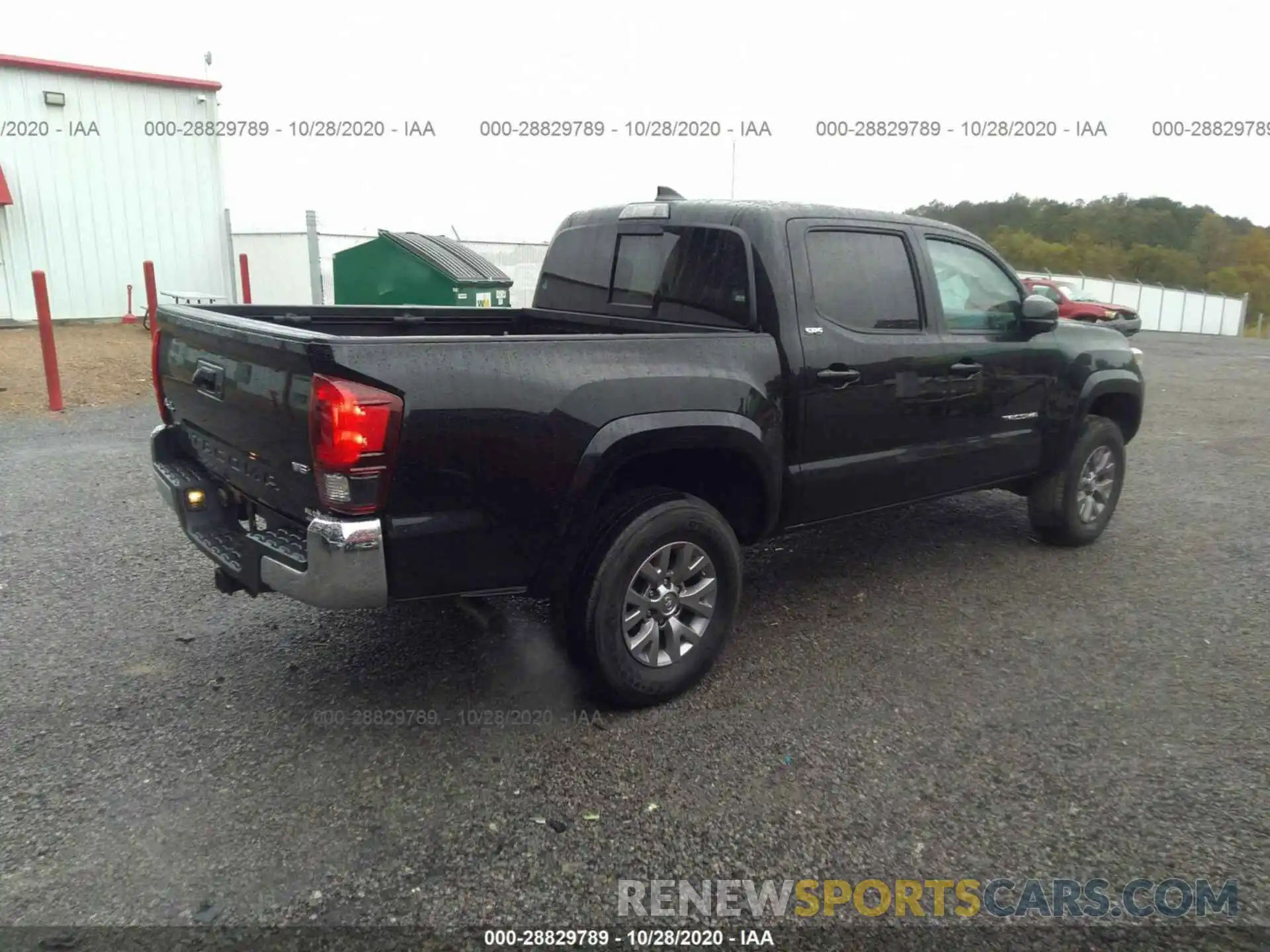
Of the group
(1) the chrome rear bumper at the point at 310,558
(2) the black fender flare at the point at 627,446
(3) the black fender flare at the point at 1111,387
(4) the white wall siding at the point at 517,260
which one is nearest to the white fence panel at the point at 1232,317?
(4) the white wall siding at the point at 517,260

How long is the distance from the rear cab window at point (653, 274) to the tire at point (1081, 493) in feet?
8.27

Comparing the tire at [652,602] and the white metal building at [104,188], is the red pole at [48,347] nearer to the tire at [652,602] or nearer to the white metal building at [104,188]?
the tire at [652,602]

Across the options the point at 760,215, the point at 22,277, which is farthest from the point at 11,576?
the point at 22,277

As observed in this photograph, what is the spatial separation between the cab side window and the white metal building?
53.3 feet

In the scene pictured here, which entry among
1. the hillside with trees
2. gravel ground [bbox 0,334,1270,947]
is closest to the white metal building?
gravel ground [bbox 0,334,1270,947]

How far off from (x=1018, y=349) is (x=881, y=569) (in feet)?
4.43

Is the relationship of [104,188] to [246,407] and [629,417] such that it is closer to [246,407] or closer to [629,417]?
[246,407]

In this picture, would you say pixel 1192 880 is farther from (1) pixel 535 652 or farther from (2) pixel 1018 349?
(2) pixel 1018 349

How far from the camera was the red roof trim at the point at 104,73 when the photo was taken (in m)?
15.5

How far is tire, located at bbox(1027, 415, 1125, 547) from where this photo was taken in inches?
207

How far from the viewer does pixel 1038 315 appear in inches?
186

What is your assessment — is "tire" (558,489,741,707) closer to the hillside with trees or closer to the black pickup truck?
the black pickup truck

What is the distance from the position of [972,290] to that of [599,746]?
3029 mm

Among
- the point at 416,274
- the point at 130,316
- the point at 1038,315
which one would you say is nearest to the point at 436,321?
the point at 1038,315
